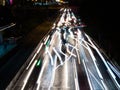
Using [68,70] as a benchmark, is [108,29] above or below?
below

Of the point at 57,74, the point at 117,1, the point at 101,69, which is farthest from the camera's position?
the point at 117,1

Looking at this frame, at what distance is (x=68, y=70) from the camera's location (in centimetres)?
1925

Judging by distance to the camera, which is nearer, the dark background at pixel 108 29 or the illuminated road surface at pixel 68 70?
the illuminated road surface at pixel 68 70

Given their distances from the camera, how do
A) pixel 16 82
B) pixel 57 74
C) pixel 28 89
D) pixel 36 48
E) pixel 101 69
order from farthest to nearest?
pixel 36 48, pixel 101 69, pixel 57 74, pixel 16 82, pixel 28 89

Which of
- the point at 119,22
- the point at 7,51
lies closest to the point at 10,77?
the point at 7,51

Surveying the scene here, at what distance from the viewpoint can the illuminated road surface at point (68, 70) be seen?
15.8m

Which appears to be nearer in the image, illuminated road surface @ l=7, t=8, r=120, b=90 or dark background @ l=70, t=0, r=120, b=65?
illuminated road surface @ l=7, t=8, r=120, b=90

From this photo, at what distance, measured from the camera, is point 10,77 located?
16922 millimetres

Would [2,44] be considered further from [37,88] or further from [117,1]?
[117,1]

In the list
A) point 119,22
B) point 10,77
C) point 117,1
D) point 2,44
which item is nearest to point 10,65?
point 10,77

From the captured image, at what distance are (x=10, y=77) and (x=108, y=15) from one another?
30162 millimetres

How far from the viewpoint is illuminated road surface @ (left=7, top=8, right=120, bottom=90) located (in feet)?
51.8

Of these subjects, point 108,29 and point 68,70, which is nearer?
point 68,70

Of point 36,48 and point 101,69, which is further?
point 36,48
